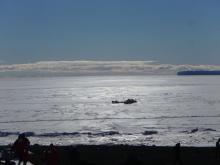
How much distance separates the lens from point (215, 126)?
158 ft

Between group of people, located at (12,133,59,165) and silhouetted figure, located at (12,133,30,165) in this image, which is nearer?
group of people, located at (12,133,59,165)

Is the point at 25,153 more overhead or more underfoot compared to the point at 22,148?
more underfoot

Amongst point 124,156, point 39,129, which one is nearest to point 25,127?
point 39,129

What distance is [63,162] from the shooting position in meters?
25.2

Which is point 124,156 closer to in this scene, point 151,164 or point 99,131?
point 151,164

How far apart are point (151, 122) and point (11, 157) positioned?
34734 mm

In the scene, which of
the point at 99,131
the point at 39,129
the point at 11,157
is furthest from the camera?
the point at 39,129

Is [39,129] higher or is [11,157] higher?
[11,157]

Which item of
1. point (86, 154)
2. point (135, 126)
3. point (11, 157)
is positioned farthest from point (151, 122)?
point (11, 157)

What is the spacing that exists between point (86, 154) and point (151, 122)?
980 inches

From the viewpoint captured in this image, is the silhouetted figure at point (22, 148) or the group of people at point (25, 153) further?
the silhouetted figure at point (22, 148)

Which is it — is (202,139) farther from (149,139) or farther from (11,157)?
(11,157)

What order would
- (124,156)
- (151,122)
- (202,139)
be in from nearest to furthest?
1. (124,156)
2. (202,139)
3. (151,122)

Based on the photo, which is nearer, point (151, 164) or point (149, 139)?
point (151, 164)
